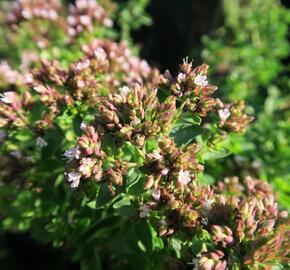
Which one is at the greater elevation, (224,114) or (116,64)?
(116,64)

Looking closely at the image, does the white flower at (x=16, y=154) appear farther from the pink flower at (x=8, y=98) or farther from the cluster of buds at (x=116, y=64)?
the cluster of buds at (x=116, y=64)

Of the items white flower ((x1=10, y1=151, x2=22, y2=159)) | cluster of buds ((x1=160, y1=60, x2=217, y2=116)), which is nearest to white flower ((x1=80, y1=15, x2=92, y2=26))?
white flower ((x1=10, y1=151, x2=22, y2=159))

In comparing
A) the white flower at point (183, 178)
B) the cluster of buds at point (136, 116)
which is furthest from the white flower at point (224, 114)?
the white flower at point (183, 178)

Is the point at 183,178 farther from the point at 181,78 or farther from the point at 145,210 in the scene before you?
the point at 181,78

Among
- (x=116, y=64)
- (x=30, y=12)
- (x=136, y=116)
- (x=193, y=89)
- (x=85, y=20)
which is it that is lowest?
(x=136, y=116)

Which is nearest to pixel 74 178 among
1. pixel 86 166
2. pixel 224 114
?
Result: pixel 86 166

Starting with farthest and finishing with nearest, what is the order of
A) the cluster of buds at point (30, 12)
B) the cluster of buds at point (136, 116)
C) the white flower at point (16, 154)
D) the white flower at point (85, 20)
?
1. the cluster of buds at point (30, 12)
2. the white flower at point (85, 20)
3. the white flower at point (16, 154)
4. the cluster of buds at point (136, 116)

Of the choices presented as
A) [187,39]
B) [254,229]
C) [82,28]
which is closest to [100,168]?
[254,229]

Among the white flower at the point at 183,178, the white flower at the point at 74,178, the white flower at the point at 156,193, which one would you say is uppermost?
the white flower at the point at 183,178
